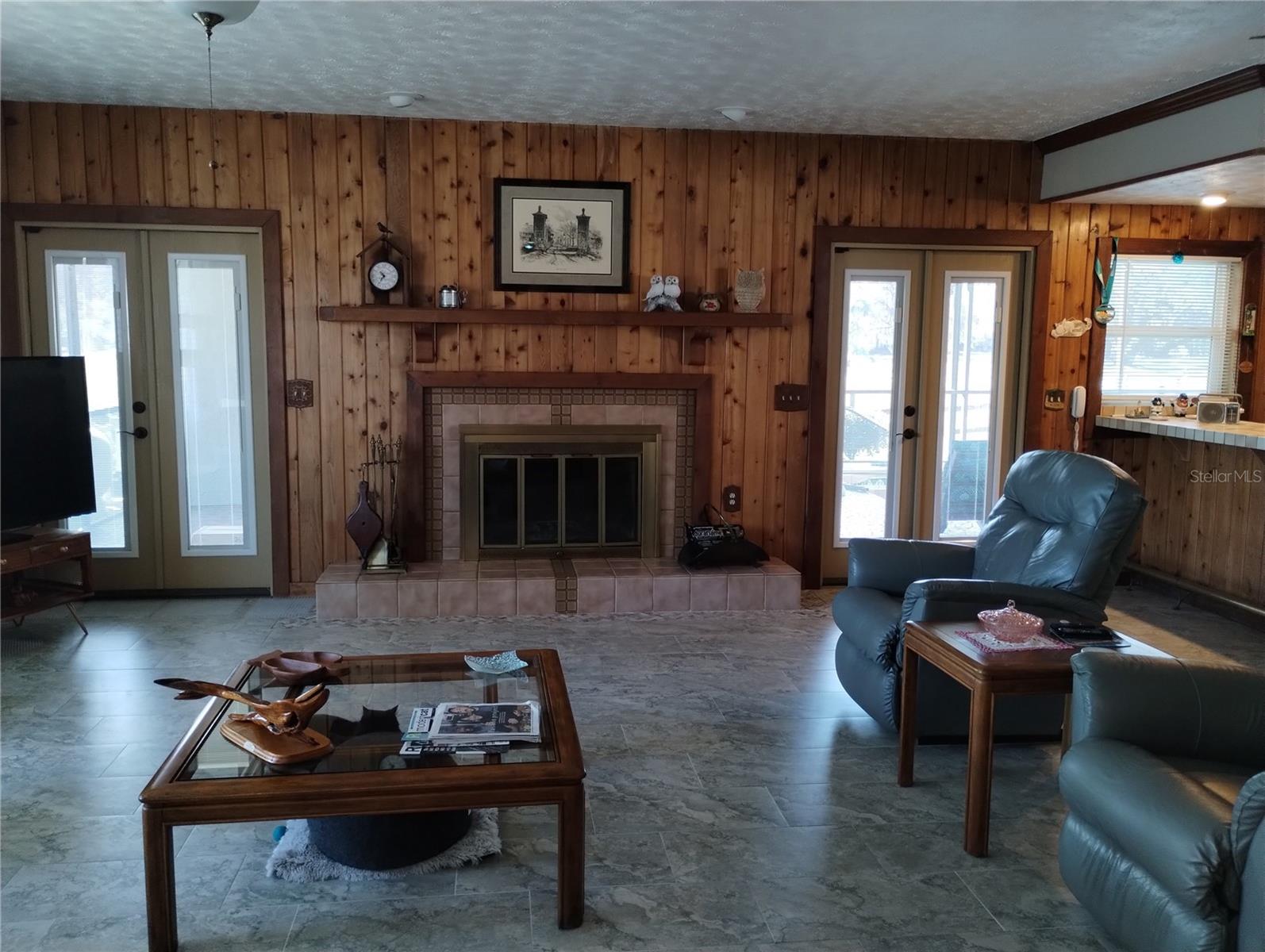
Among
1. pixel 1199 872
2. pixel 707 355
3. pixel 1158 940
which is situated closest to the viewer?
pixel 1199 872

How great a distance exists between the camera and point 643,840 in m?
2.85

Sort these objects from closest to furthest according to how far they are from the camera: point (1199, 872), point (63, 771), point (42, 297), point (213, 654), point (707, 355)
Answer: point (1199, 872) < point (63, 771) < point (213, 654) < point (42, 297) < point (707, 355)

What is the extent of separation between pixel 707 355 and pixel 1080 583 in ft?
9.05

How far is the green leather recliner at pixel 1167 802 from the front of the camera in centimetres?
195

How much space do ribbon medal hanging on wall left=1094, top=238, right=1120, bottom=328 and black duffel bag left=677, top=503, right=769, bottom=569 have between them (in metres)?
2.47

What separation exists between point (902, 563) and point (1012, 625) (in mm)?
1083

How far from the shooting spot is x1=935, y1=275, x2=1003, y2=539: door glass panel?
5.93m

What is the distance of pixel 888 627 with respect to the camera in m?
3.50

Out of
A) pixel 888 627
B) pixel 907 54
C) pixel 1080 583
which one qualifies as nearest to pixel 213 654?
pixel 888 627

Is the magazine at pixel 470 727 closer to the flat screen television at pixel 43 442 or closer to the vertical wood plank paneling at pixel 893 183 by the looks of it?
the flat screen television at pixel 43 442

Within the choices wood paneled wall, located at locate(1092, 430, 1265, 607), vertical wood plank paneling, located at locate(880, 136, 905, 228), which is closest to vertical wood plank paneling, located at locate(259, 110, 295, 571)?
vertical wood plank paneling, located at locate(880, 136, 905, 228)

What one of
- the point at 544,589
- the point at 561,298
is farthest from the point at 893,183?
the point at 544,589

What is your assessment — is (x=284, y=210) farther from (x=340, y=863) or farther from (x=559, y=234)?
(x=340, y=863)

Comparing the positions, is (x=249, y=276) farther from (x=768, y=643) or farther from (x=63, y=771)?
(x=768, y=643)
